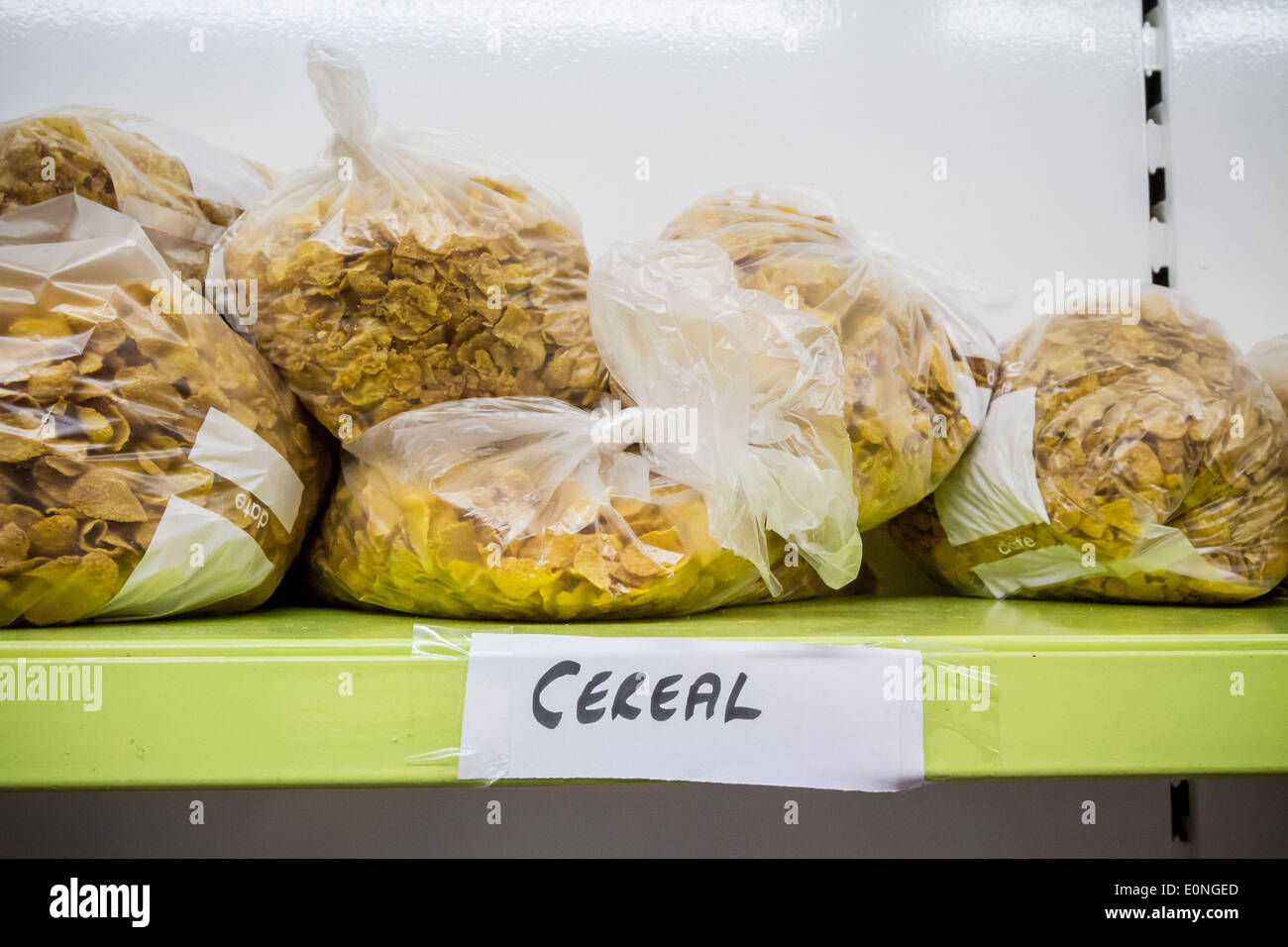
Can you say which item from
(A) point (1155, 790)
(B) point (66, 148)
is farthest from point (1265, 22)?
(B) point (66, 148)

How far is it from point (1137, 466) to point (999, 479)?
0.09 metres

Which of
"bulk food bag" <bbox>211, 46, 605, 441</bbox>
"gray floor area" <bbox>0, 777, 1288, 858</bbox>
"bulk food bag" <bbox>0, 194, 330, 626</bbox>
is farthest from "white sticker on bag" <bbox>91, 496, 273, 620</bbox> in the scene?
"gray floor area" <bbox>0, 777, 1288, 858</bbox>

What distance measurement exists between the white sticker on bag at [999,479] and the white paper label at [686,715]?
230 millimetres

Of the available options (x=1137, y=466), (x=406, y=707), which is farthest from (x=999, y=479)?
(x=406, y=707)

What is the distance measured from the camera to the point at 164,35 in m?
0.91

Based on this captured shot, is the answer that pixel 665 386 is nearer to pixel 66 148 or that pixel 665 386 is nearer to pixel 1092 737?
pixel 1092 737

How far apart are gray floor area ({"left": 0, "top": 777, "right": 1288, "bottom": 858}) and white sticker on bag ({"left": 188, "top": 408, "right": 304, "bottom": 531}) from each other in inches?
13.8

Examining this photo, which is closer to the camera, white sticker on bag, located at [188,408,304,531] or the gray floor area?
white sticker on bag, located at [188,408,304,531]

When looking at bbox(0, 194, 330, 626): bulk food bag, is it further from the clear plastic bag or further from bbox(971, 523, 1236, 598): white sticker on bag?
the clear plastic bag

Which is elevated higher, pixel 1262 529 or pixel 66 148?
pixel 66 148

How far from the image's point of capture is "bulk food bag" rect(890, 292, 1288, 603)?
0.58 meters
